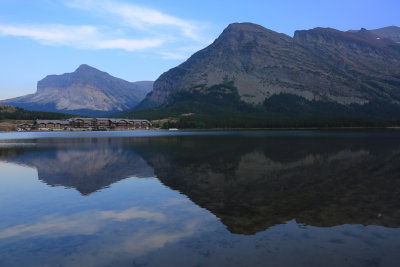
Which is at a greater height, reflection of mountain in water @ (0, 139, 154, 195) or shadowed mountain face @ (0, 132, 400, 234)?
shadowed mountain face @ (0, 132, 400, 234)

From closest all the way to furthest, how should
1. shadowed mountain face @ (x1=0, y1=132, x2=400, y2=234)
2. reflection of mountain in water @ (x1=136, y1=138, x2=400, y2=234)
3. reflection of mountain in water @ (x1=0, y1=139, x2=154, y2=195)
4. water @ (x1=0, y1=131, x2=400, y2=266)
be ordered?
water @ (x1=0, y1=131, x2=400, y2=266), reflection of mountain in water @ (x1=136, y1=138, x2=400, y2=234), shadowed mountain face @ (x1=0, y1=132, x2=400, y2=234), reflection of mountain in water @ (x1=0, y1=139, x2=154, y2=195)

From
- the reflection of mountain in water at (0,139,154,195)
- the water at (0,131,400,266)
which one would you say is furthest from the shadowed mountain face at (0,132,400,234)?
the water at (0,131,400,266)

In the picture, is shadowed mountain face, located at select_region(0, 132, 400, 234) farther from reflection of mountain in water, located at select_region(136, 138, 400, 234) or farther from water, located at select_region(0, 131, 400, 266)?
water, located at select_region(0, 131, 400, 266)

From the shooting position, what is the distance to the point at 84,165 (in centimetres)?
5122

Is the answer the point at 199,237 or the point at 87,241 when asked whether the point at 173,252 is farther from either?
the point at 87,241

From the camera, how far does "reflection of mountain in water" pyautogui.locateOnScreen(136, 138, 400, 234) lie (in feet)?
75.2

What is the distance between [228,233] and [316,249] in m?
5.47

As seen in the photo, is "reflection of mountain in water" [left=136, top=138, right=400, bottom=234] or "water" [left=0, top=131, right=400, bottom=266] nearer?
"water" [left=0, top=131, right=400, bottom=266]

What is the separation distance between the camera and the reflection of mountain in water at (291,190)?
22.9 metres

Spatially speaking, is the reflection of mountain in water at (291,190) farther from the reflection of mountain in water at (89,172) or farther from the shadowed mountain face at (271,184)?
the reflection of mountain in water at (89,172)

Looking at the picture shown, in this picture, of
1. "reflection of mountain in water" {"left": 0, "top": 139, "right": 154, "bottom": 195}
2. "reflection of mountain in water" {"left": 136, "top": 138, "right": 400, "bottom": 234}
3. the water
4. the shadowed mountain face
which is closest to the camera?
the water

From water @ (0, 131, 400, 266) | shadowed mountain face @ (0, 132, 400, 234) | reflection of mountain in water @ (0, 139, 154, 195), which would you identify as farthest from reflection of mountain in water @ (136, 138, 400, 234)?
reflection of mountain in water @ (0, 139, 154, 195)

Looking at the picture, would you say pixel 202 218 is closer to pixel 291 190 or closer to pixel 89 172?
pixel 291 190

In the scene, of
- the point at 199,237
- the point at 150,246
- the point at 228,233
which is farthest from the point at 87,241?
the point at 228,233
